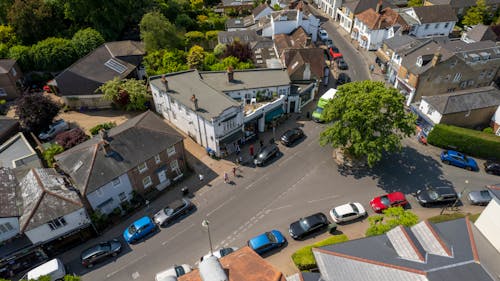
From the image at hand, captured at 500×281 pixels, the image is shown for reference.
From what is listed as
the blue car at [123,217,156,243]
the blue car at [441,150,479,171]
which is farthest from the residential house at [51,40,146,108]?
the blue car at [441,150,479,171]

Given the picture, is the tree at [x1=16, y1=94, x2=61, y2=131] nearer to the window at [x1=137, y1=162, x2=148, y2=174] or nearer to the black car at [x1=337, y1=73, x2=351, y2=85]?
the window at [x1=137, y1=162, x2=148, y2=174]

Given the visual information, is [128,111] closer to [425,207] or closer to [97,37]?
[97,37]

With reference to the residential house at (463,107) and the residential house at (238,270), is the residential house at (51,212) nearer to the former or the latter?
the residential house at (238,270)

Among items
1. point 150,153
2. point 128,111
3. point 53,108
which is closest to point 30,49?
point 53,108

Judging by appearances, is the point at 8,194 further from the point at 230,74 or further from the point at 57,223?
the point at 230,74

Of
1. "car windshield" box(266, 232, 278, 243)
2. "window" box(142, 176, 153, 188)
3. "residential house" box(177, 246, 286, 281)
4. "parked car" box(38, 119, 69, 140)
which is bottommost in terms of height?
"car windshield" box(266, 232, 278, 243)

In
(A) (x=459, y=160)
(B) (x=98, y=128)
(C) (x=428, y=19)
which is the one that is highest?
(C) (x=428, y=19)

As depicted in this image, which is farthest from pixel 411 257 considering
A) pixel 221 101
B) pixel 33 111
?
pixel 33 111
